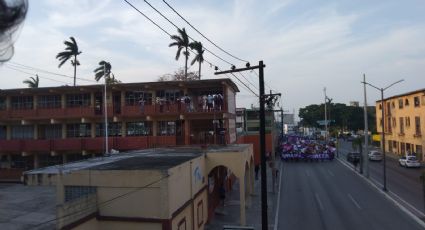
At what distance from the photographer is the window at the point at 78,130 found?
127 feet

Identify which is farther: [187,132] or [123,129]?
A: [123,129]

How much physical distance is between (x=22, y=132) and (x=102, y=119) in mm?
8687

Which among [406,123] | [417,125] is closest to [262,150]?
[417,125]

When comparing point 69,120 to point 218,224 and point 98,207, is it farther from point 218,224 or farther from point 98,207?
point 98,207

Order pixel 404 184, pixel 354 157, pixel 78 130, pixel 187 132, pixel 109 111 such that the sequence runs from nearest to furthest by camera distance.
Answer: pixel 187 132 → pixel 404 184 → pixel 109 111 → pixel 78 130 → pixel 354 157

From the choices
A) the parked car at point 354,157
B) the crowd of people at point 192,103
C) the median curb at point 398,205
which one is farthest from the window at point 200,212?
the parked car at point 354,157

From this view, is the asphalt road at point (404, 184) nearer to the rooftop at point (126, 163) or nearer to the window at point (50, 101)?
the rooftop at point (126, 163)

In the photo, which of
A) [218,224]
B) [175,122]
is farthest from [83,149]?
[218,224]

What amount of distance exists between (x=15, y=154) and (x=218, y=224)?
24650 millimetres

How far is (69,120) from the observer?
3838 centimetres

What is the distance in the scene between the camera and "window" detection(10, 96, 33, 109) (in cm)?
3950

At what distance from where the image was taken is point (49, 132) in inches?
1561

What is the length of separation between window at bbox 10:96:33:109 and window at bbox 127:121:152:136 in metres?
10.1

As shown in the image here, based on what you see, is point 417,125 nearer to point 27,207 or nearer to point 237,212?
point 237,212
